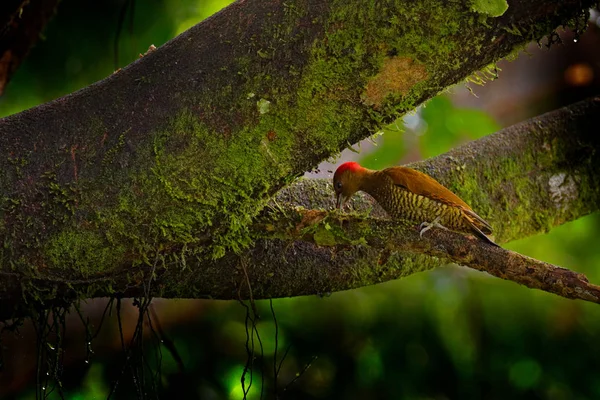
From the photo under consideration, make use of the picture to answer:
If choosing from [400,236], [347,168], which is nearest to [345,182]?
[347,168]

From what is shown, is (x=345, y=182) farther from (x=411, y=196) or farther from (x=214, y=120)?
(x=214, y=120)

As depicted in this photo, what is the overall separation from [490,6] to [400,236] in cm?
67

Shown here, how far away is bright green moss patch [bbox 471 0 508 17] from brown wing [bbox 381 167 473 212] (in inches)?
32.5

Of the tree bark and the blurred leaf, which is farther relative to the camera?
the blurred leaf

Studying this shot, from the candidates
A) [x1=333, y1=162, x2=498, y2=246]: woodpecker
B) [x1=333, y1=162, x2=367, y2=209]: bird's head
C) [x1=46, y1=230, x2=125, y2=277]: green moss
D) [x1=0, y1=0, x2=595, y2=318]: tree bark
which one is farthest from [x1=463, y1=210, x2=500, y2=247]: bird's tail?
[x1=46, y1=230, x2=125, y2=277]: green moss

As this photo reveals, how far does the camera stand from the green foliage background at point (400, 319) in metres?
3.88

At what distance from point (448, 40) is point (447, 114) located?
8.48 ft

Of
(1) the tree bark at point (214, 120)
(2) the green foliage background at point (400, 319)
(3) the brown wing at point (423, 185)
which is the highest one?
(1) the tree bark at point (214, 120)

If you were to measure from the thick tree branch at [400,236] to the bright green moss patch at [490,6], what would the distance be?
0.60 meters

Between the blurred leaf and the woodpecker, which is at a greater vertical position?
the woodpecker

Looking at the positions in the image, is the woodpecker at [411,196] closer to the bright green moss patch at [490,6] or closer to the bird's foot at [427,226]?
the bird's foot at [427,226]

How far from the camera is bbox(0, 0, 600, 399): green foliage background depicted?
12.7 feet

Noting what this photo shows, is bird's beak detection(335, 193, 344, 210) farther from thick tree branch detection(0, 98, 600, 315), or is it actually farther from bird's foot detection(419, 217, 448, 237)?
bird's foot detection(419, 217, 448, 237)

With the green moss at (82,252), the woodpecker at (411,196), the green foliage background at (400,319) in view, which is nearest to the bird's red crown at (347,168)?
the woodpecker at (411,196)
